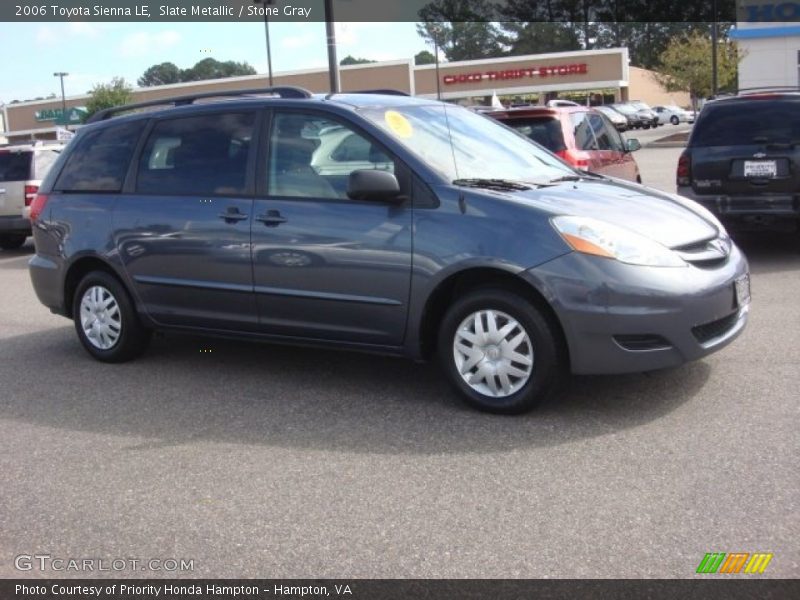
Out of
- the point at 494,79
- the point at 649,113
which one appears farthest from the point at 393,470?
the point at 494,79

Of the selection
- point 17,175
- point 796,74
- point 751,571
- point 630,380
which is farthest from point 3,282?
point 796,74

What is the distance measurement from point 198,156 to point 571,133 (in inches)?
193

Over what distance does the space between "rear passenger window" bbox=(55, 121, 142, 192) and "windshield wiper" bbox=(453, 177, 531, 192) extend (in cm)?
261

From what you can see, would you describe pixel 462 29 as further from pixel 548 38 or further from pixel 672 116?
pixel 672 116

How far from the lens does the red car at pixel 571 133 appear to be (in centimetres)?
955

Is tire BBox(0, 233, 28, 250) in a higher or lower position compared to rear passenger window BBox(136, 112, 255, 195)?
lower

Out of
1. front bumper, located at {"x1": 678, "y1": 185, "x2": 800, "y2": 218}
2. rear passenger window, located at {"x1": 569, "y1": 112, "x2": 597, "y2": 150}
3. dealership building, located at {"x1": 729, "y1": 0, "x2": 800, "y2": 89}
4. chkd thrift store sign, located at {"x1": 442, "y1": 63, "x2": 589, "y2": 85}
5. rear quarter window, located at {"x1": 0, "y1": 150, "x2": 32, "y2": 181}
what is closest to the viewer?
front bumper, located at {"x1": 678, "y1": 185, "x2": 800, "y2": 218}

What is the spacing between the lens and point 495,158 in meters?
5.71

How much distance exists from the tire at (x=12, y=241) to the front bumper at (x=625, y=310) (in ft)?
42.9

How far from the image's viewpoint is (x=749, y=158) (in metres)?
9.08

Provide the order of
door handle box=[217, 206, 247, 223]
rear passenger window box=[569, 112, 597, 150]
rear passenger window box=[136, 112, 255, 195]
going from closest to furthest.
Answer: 1. door handle box=[217, 206, 247, 223]
2. rear passenger window box=[136, 112, 255, 195]
3. rear passenger window box=[569, 112, 597, 150]

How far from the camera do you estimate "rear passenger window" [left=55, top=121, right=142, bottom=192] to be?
21.3 feet

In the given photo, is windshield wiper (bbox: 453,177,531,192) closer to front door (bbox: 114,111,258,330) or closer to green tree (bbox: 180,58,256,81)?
front door (bbox: 114,111,258,330)

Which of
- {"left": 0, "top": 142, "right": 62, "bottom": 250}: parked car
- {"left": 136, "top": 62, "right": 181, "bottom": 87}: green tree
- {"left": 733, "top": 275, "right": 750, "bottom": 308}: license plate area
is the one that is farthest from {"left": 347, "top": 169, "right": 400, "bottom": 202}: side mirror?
{"left": 136, "top": 62, "right": 181, "bottom": 87}: green tree
